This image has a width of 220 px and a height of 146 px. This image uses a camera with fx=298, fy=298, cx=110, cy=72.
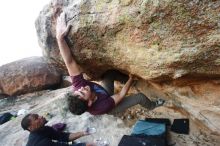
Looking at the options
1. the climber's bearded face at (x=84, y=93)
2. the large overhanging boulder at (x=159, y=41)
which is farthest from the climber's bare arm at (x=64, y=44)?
the climber's bearded face at (x=84, y=93)

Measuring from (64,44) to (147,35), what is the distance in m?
1.48

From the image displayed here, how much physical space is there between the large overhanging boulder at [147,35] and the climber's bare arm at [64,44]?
86mm

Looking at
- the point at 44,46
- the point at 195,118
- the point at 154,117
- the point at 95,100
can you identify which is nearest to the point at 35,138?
the point at 95,100

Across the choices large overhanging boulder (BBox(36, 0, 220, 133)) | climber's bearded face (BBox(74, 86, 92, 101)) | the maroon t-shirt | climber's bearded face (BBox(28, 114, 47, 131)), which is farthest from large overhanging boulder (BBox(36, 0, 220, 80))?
climber's bearded face (BBox(28, 114, 47, 131))

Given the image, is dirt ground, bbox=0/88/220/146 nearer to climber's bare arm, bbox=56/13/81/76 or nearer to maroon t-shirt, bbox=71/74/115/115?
maroon t-shirt, bbox=71/74/115/115

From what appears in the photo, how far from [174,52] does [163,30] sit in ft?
1.03

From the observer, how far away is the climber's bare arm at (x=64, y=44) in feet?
15.2

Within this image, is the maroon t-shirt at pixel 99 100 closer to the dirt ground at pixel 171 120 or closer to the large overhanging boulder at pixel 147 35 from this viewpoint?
the large overhanging boulder at pixel 147 35

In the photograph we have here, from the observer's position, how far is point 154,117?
219 inches

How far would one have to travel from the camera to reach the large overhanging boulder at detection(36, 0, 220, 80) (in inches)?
136

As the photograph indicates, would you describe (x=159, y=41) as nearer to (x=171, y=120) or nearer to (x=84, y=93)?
(x=84, y=93)

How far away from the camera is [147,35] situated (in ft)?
12.6

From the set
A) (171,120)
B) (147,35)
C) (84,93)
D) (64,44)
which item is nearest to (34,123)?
(84,93)

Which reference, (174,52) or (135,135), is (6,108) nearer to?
(135,135)
